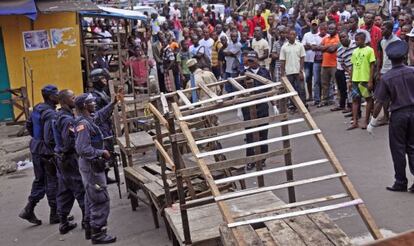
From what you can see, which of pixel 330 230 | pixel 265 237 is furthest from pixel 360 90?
pixel 265 237

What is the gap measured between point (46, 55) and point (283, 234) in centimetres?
1088

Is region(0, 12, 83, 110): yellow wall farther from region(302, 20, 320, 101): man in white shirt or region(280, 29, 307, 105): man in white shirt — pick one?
region(302, 20, 320, 101): man in white shirt

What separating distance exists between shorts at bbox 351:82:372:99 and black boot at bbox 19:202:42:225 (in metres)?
5.84

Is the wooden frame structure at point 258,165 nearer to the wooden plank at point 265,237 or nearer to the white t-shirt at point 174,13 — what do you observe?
the wooden plank at point 265,237

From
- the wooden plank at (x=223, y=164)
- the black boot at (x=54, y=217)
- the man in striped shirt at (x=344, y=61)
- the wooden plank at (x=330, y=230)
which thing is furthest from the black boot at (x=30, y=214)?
the man in striped shirt at (x=344, y=61)

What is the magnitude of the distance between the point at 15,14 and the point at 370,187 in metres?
8.71

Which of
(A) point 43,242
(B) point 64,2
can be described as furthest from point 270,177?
(B) point 64,2

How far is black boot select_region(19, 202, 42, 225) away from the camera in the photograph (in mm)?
7734

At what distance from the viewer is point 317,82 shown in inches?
484

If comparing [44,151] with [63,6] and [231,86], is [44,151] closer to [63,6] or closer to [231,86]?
[231,86]

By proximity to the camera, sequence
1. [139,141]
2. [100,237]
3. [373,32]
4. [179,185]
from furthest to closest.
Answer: [373,32] < [139,141] < [100,237] < [179,185]

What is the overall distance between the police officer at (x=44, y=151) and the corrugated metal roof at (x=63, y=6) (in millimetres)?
5633

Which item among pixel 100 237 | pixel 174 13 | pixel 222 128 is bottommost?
pixel 100 237

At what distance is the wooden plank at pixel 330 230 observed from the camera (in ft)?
13.3
